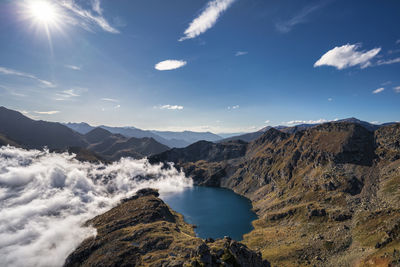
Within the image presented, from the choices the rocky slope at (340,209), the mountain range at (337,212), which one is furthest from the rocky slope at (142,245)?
the rocky slope at (340,209)

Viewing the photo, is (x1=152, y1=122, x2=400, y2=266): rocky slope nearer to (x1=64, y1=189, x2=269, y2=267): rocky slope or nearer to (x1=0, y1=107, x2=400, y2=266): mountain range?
(x1=0, y1=107, x2=400, y2=266): mountain range

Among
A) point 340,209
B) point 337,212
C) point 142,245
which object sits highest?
point 340,209

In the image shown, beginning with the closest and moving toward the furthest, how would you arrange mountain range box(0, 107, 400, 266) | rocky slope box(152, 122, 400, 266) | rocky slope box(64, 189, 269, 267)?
rocky slope box(152, 122, 400, 266)
mountain range box(0, 107, 400, 266)
rocky slope box(64, 189, 269, 267)

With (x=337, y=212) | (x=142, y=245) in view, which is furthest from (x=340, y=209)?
(x=142, y=245)

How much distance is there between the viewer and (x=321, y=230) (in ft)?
370

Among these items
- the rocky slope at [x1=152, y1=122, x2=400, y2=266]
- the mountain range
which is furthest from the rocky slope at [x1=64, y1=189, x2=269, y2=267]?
the rocky slope at [x1=152, y1=122, x2=400, y2=266]

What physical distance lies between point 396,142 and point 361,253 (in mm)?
128660

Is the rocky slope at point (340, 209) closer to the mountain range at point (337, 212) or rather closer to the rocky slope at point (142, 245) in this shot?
the mountain range at point (337, 212)

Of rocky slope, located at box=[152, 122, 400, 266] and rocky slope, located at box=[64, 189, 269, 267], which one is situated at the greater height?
rocky slope, located at box=[152, 122, 400, 266]

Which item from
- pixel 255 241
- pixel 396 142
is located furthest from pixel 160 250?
pixel 396 142

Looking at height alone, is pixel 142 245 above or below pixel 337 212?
below

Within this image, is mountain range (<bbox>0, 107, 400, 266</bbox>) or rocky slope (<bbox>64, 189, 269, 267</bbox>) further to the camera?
rocky slope (<bbox>64, 189, 269, 267</bbox>)

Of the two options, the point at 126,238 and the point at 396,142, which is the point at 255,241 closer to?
the point at 126,238

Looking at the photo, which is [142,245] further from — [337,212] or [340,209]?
[340,209]
